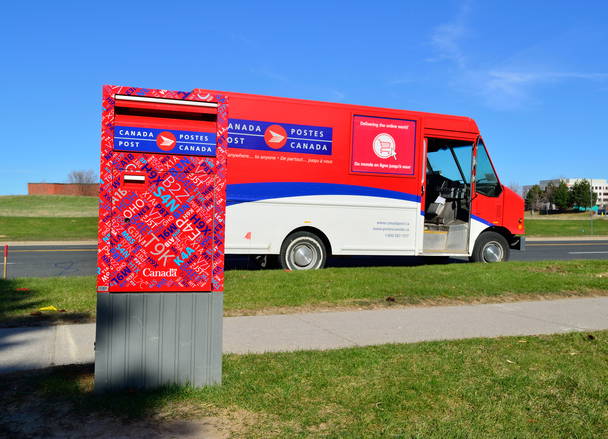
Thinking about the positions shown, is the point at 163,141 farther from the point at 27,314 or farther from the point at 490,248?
the point at 490,248

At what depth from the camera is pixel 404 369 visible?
4660mm

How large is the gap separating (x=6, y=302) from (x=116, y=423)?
15.6ft

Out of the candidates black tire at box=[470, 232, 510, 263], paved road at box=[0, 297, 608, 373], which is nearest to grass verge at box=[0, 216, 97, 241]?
black tire at box=[470, 232, 510, 263]

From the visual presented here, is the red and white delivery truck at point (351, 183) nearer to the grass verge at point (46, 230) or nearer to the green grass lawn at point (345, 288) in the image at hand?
the green grass lawn at point (345, 288)

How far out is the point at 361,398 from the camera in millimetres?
3980

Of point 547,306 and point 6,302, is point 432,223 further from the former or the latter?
point 6,302

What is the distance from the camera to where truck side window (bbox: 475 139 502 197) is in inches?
500

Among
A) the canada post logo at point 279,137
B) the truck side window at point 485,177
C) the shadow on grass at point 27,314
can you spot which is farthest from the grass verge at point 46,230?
the truck side window at point 485,177

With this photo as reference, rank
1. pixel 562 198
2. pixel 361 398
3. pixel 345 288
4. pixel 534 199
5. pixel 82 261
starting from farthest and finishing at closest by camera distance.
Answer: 1. pixel 534 199
2. pixel 562 198
3. pixel 82 261
4. pixel 345 288
5. pixel 361 398

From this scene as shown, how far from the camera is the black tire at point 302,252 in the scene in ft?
36.5

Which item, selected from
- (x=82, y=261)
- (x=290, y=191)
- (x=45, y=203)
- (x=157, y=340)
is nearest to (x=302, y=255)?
(x=290, y=191)

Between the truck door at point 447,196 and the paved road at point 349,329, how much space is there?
433cm

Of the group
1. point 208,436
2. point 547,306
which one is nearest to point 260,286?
point 547,306

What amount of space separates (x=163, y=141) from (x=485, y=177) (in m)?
10.2
